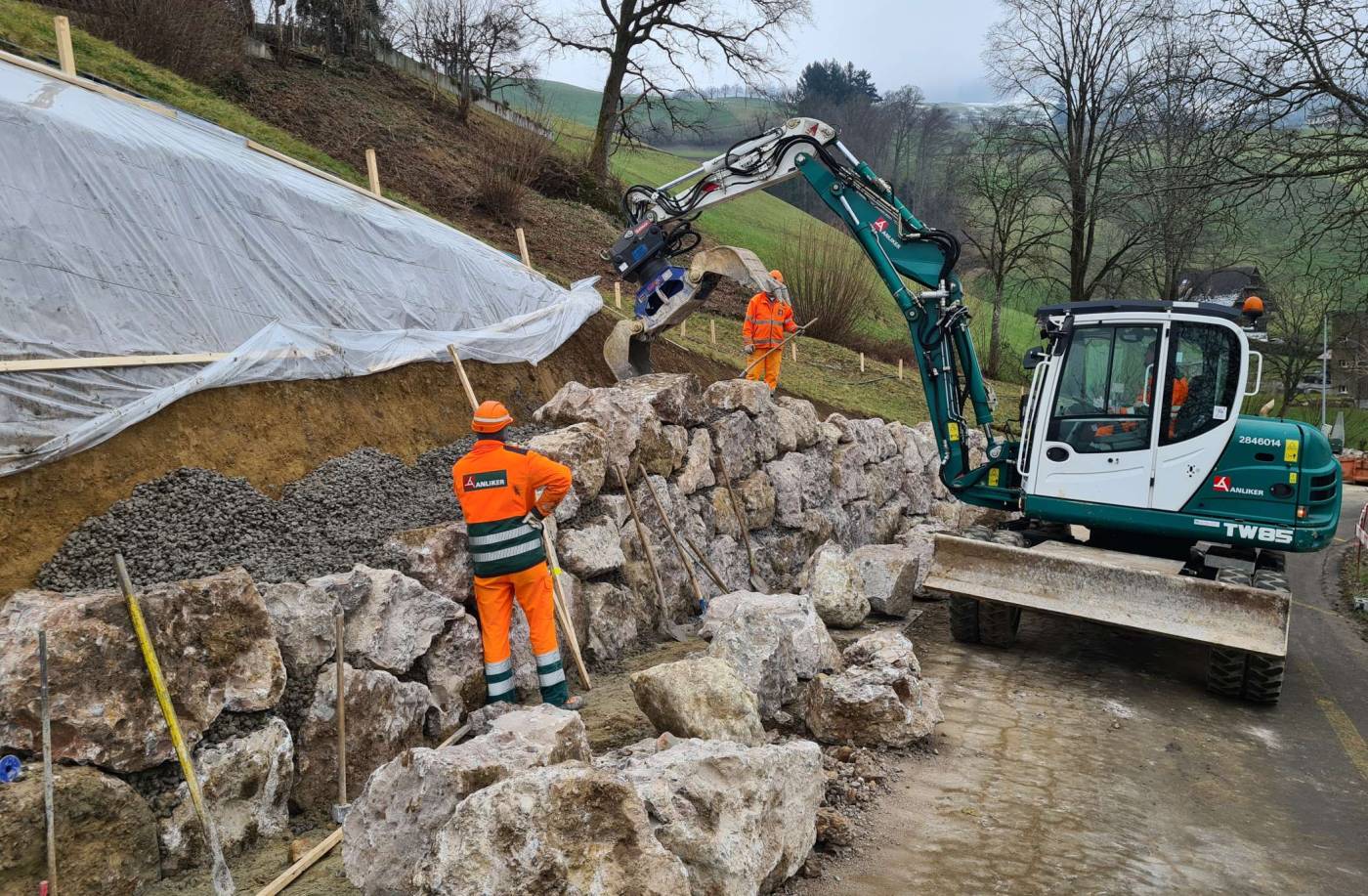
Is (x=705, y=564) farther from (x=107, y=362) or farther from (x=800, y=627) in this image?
(x=107, y=362)

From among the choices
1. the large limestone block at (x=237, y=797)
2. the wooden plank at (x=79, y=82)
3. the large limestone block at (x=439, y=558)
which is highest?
the wooden plank at (x=79, y=82)

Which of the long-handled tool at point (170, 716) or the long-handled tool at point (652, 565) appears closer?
the long-handled tool at point (170, 716)

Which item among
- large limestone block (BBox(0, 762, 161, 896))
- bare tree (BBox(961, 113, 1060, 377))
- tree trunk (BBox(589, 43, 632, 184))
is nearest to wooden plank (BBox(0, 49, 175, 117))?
large limestone block (BBox(0, 762, 161, 896))

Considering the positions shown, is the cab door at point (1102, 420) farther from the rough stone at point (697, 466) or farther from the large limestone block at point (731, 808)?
the large limestone block at point (731, 808)

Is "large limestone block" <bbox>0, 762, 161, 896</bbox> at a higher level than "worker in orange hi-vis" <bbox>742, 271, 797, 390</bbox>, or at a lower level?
lower

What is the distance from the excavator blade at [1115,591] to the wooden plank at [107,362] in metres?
5.56

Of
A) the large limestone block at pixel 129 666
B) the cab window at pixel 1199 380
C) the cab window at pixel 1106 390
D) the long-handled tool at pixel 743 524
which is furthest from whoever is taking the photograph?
the long-handled tool at pixel 743 524

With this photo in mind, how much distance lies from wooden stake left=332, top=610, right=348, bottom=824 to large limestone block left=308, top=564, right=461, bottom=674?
14 cm

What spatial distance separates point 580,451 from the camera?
22.3ft

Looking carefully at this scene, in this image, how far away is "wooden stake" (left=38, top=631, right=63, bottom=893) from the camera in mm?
3328

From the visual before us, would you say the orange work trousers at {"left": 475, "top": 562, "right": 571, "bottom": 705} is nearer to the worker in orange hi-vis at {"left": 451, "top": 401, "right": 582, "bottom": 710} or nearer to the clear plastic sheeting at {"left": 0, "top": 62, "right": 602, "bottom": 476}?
the worker in orange hi-vis at {"left": 451, "top": 401, "right": 582, "bottom": 710}

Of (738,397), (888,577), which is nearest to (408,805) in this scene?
(888,577)

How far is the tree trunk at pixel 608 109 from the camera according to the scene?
23906 millimetres

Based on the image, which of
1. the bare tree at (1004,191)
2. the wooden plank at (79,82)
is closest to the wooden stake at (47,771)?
the wooden plank at (79,82)
